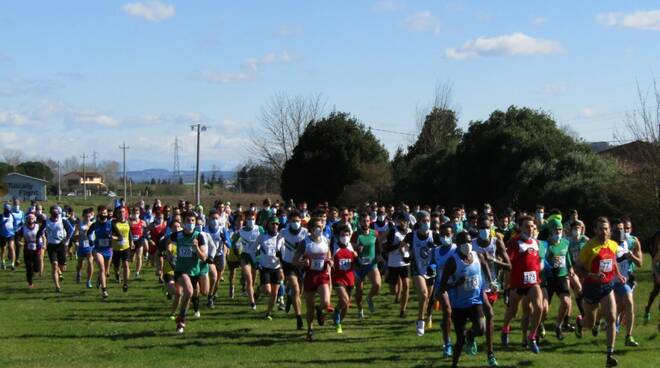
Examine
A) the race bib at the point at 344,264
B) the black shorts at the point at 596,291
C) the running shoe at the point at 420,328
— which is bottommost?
the running shoe at the point at 420,328

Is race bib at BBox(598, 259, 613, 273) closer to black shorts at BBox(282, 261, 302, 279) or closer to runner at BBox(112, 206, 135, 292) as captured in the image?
black shorts at BBox(282, 261, 302, 279)

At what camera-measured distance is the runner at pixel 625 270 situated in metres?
12.3

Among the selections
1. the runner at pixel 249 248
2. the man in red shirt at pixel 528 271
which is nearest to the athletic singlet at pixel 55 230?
the runner at pixel 249 248

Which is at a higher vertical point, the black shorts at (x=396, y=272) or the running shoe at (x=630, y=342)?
the black shorts at (x=396, y=272)

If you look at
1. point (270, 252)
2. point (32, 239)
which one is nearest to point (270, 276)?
point (270, 252)

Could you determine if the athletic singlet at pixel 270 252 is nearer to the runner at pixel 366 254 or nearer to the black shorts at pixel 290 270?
the black shorts at pixel 290 270

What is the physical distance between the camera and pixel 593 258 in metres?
11.9

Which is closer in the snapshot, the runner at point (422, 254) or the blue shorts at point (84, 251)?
the runner at point (422, 254)

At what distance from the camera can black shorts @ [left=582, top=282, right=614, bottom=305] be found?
11.8 m

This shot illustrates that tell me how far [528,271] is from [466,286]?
64.7 inches

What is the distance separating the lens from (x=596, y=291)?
1187 cm

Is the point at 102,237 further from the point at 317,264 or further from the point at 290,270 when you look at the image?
the point at 317,264

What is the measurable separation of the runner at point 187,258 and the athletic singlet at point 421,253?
141 inches

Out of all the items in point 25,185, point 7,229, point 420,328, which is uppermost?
point 25,185
